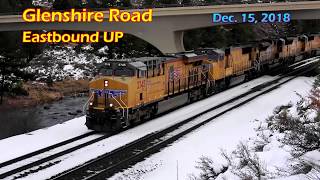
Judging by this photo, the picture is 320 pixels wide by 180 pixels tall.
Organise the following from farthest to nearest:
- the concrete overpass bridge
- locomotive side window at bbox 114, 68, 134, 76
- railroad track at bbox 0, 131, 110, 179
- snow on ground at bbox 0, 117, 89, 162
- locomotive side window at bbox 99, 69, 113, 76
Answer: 1. the concrete overpass bridge
2. locomotive side window at bbox 99, 69, 113, 76
3. locomotive side window at bbox 114, 68, 134, 76
4. snow on ground at bbox 0, 117, 89, 162
5. railroad track at bbox 0, 131, 110, 179

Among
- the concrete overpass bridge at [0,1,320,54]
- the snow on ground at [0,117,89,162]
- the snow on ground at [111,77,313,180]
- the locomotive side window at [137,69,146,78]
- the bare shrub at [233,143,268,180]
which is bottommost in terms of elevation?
the snow on ground at [0,117,89,162]

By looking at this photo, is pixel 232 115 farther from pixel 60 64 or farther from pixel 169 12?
pixel 60 64

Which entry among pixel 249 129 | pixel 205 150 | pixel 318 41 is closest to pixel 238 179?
pixel 205 150

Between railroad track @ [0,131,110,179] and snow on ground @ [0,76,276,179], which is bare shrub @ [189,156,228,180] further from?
railroad track @ [0,131,110,179]

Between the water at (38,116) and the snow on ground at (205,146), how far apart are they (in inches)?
408

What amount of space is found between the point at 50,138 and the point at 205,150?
7546mm

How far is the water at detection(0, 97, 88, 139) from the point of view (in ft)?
86.3

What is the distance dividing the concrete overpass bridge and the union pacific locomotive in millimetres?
6342

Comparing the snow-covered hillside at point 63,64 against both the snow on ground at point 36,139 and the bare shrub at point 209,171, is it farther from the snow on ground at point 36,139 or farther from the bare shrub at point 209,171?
the bare shrub at point 209,171

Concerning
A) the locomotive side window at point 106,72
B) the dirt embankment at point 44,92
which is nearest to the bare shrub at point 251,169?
the locomotive side window at point 106,72

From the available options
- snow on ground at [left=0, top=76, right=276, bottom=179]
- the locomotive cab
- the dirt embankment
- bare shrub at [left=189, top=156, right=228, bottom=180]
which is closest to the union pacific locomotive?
the locomotive cab

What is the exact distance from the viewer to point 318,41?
212 ft

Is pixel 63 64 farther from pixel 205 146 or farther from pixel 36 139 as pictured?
pixel 205 146

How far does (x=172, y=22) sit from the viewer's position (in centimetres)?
5350
